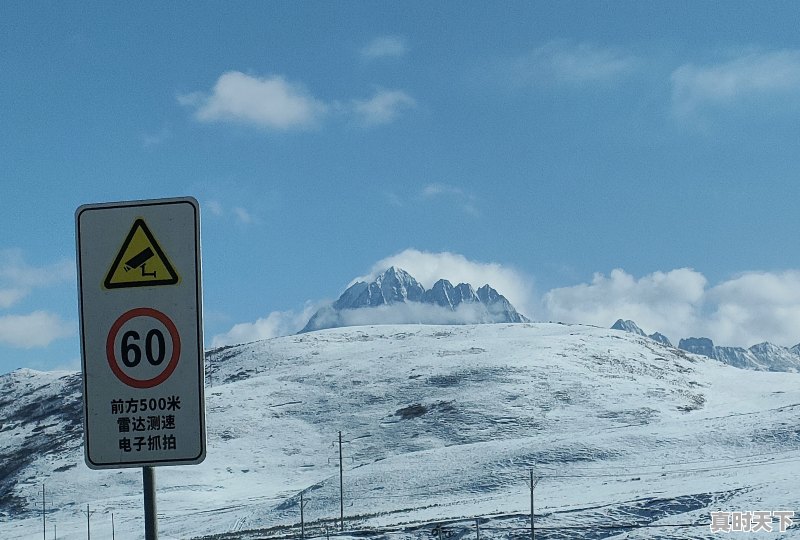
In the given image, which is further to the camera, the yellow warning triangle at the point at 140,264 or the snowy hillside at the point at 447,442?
the snowy hillside at the point at 447,442

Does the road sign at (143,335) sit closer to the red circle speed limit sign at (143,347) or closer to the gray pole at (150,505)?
the red circle speed limit sign at (143,347)

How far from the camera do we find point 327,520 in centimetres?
6556

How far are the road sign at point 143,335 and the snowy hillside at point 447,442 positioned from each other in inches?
1436

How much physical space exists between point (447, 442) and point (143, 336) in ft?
329

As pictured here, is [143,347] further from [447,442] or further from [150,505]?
[447,442]

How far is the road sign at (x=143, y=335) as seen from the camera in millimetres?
4582

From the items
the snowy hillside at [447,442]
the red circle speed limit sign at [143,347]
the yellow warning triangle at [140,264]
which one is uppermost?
the yellow warning triangle at [140,264]

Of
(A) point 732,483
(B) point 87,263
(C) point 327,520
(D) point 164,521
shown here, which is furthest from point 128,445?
(D) point 164,521

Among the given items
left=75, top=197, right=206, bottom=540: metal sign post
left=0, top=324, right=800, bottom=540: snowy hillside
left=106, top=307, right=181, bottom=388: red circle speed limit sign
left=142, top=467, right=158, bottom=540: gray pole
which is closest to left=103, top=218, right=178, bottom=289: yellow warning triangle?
left=75, top=197, right=206, bottom=540: metal sign post

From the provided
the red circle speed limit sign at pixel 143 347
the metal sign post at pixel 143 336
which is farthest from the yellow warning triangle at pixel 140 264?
the red circle speed limit sign at pixel 143 347

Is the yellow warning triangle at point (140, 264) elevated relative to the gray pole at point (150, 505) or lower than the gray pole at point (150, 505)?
elevated

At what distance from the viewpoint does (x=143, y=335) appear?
4586 millimetres

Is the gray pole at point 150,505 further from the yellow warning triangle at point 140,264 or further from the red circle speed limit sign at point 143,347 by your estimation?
the yellow warning triangle at point 140,264

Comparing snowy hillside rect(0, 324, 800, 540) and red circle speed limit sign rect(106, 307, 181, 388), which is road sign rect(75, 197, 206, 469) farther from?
snowy hillside rect(0, 324, 800, 540)
